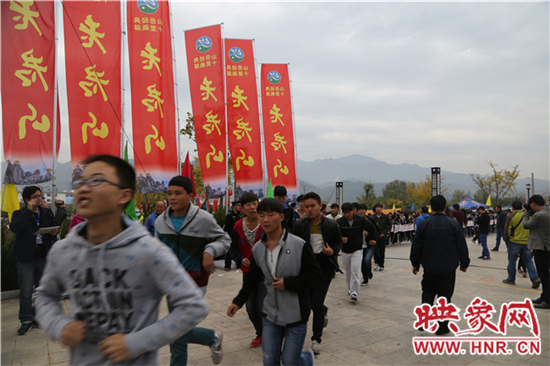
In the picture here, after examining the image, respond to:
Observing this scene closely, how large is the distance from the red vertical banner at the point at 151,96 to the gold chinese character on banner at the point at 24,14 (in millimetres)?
2629

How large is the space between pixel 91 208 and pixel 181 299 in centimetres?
55

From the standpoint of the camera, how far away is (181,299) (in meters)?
1.56

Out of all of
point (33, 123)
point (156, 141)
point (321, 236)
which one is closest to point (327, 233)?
point (321, 236)

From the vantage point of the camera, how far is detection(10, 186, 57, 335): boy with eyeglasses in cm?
518

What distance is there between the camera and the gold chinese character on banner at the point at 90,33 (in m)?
8.62

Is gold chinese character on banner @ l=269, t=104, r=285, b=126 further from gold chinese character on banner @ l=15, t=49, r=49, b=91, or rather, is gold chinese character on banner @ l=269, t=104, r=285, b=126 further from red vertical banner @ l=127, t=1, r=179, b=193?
gold chinese character on banner @ l=15, t=49, r=49, b=91

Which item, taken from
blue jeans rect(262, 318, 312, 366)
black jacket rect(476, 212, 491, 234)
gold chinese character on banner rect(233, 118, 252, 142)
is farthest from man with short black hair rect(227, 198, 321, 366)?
black jacket rect(476, 212, 491, 234)

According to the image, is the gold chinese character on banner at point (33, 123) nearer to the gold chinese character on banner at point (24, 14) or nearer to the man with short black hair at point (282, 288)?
the gold chinese character on banner at point (24, 14)

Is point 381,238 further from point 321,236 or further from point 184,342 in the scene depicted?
point 184,342

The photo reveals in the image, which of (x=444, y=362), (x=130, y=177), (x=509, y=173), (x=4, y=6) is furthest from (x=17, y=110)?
(x=509, y=173)

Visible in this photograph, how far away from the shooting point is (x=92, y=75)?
873cm

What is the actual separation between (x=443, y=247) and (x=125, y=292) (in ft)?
15.1

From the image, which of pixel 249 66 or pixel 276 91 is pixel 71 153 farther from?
pixel 276 91

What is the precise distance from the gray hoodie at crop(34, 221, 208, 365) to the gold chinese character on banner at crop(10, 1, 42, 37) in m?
7.94
